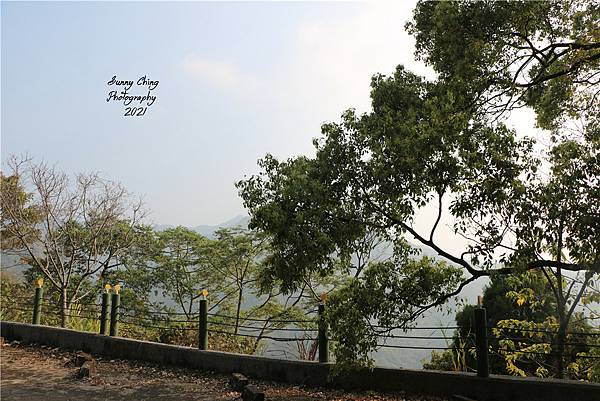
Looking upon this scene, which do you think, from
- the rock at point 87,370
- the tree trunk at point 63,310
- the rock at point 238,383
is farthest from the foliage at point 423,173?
A: the tree trunk at point 63,310

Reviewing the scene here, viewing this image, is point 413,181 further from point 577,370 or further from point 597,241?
point 577,370

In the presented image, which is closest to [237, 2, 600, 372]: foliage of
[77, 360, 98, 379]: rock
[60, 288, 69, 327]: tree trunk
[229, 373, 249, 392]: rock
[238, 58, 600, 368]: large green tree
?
[238, 58, 600, 368]: large green tree

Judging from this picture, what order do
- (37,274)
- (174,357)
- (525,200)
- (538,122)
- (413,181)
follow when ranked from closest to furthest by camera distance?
(525,200) < (413,181) < (538,122) < (174,357) < (37,274)

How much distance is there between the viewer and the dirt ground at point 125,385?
626 centimetres

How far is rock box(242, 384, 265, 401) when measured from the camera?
225 inches

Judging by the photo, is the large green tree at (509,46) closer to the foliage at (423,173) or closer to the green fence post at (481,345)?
the foliage at (423,173)

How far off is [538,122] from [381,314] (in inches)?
160

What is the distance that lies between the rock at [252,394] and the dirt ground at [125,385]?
27 cm

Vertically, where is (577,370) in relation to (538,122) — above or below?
below

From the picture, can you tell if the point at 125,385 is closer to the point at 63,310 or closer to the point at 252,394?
the point at 252,394

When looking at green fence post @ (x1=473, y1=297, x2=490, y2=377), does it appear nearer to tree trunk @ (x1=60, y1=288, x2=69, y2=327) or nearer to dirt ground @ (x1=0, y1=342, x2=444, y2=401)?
dirt ground @ (x1=0, y1=342, x2=444, y2=401)

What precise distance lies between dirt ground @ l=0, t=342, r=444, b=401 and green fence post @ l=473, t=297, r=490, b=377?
0.85 meters

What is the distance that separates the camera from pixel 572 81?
248 inches

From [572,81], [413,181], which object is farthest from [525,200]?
[572,81]
